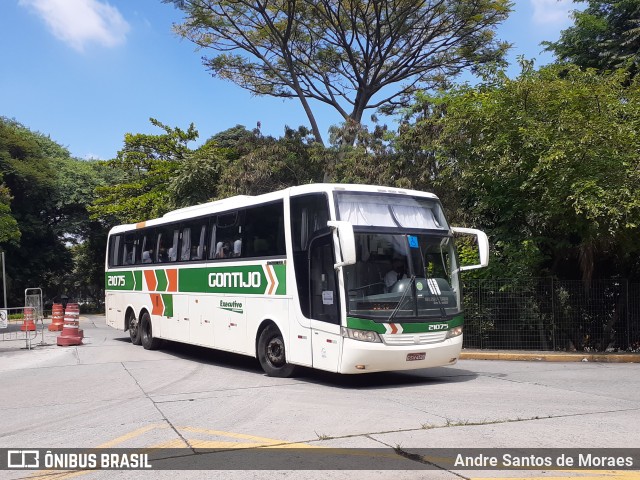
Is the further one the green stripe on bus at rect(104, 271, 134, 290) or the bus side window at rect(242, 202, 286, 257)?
the green stripe on bus at rect(104, 271, 134, 290)

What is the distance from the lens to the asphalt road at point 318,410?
703 cm

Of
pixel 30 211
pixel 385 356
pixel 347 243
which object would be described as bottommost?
pixel 385 356

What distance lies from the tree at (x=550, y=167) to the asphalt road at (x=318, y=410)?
340 cm

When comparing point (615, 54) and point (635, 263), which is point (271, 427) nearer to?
point (635, 263)

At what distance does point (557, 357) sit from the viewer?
1547cm

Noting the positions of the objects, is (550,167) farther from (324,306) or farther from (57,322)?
(57,322)

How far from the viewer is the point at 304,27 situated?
29219 millimetres

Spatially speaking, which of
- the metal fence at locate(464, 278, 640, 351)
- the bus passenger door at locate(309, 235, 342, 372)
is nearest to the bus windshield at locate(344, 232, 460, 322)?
the bus passenger door at locate(309, 235, 342, 372)

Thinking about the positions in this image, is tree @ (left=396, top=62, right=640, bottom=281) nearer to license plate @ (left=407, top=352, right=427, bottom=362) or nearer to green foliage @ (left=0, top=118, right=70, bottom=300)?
license plate @ (left=407, top=352, right=427, bottom=362)

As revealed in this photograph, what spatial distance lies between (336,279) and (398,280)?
1.03 meters

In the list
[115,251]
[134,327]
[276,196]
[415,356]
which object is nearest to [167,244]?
[134,327]

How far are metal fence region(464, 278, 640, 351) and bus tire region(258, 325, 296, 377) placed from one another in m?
6.64

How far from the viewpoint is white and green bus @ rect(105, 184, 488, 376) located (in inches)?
412

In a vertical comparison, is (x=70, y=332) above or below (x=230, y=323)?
below
